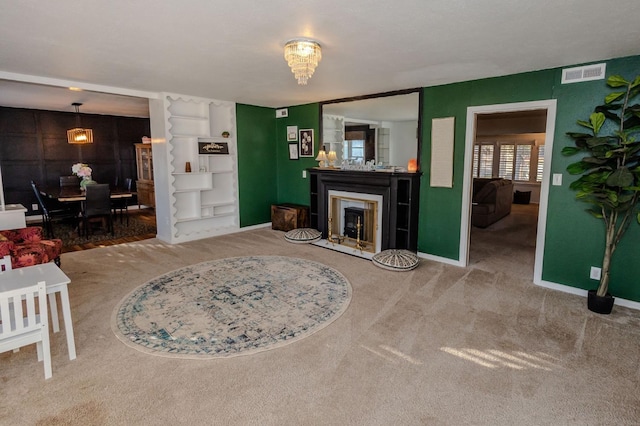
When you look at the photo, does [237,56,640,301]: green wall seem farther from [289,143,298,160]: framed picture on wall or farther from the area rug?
the area rug

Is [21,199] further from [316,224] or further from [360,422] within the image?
[360,422]

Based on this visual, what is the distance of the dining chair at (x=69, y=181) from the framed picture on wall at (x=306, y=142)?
4.97 metres

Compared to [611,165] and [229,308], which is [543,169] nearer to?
[611,165]

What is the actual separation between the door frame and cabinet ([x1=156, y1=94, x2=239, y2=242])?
3.97 metres

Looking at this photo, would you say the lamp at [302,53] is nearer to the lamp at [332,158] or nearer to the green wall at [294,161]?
the lamp at [332,158]

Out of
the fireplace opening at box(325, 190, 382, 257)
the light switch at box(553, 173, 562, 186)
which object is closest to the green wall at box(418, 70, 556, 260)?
the fireplace opening at box(325, 190, 382, 257)

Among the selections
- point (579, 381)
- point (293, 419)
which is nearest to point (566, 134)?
point (579, 381)

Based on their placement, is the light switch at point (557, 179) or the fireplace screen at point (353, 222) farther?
the fireplace screen at point (353, 222)

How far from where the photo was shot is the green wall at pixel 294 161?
619 centimetres

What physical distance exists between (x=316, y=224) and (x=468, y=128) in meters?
2.89

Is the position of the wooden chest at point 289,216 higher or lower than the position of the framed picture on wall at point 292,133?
lower

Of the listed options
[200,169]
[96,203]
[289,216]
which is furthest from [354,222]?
[96,203]

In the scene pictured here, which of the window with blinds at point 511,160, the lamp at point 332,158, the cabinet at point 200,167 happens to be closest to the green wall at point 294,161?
the lamp at point 332,158

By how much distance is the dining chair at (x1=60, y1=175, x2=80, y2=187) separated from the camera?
721cm
